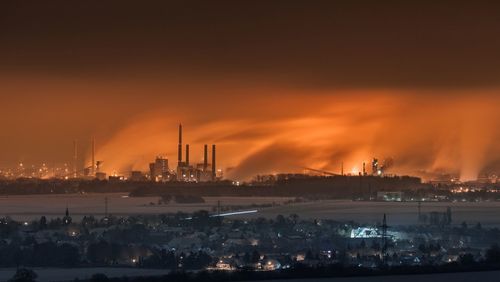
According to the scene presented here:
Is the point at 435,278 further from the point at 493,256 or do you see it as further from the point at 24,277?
the point at 24,277

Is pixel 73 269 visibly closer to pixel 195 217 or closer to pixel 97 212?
pixel 195 217

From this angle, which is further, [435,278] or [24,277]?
[24,277]

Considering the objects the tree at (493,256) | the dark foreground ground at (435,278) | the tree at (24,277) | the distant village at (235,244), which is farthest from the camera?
the distant village at (235,244)

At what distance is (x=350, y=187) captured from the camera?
74.8m

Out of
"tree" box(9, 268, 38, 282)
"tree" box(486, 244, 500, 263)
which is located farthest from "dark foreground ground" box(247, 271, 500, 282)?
"tree" box(9, 268, 38, 282)

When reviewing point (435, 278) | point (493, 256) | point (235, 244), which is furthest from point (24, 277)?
point (235, 244)

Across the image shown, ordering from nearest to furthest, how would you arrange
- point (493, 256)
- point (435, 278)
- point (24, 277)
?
point (435, 278)
point (24, 277)
point (493, 256)

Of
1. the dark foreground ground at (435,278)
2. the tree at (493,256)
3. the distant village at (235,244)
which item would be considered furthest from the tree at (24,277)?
the tree at (493,256)

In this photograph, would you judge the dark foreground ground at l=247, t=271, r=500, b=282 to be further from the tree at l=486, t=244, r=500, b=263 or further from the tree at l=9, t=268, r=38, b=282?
the tree at l=9, t=268, r=38, b=282

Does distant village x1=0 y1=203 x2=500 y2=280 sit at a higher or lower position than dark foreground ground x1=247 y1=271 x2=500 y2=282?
higher

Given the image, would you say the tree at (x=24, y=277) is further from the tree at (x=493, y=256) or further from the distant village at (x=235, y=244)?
the tree at (x=493, y=256)

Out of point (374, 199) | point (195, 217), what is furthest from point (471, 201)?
point (195, 217)

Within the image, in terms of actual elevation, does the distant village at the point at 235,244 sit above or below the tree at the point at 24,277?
above

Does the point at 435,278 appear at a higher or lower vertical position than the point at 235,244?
lower
